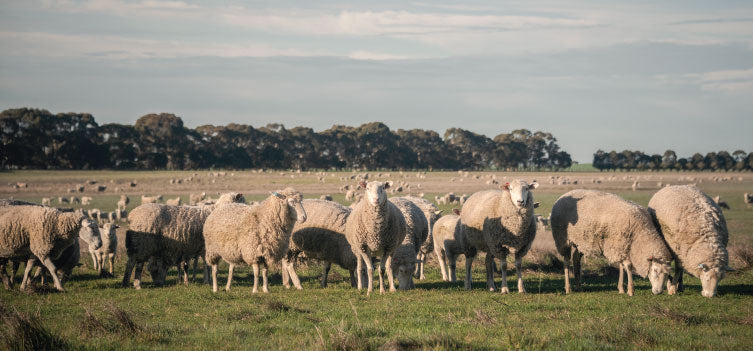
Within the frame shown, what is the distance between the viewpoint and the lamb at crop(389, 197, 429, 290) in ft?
49.0

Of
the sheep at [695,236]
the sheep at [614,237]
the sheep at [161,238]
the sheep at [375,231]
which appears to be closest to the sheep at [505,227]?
the sheep at [614,237]

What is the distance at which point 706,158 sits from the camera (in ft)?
527

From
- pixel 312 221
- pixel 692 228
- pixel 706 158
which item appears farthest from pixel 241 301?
pixel 706 158

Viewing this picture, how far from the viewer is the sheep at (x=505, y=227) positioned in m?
14.2

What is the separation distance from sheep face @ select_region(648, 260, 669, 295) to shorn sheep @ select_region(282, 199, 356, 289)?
23.4 ft

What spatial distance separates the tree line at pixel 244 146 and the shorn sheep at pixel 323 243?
92176 mm

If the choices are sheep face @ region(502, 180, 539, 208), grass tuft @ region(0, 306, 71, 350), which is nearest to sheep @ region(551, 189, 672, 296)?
sheep face @ region(502, 180, 539, 208)

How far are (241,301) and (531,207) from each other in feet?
23.0

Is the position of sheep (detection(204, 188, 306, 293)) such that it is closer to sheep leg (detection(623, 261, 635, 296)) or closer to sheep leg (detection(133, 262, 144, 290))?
sheep leg (detection(133, 262, 144, 290))

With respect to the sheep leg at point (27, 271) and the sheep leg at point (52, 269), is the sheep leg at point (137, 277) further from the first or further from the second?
the sheep leg at point (27, 271)

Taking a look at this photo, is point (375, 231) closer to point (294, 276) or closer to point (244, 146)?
point (294, 276)

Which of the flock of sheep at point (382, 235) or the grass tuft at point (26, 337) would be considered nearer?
the grass tuft at point (26, 337)

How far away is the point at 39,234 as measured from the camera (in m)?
14.5

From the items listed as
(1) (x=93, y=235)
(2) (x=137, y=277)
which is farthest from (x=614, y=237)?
(1) (x=93, y=235)
